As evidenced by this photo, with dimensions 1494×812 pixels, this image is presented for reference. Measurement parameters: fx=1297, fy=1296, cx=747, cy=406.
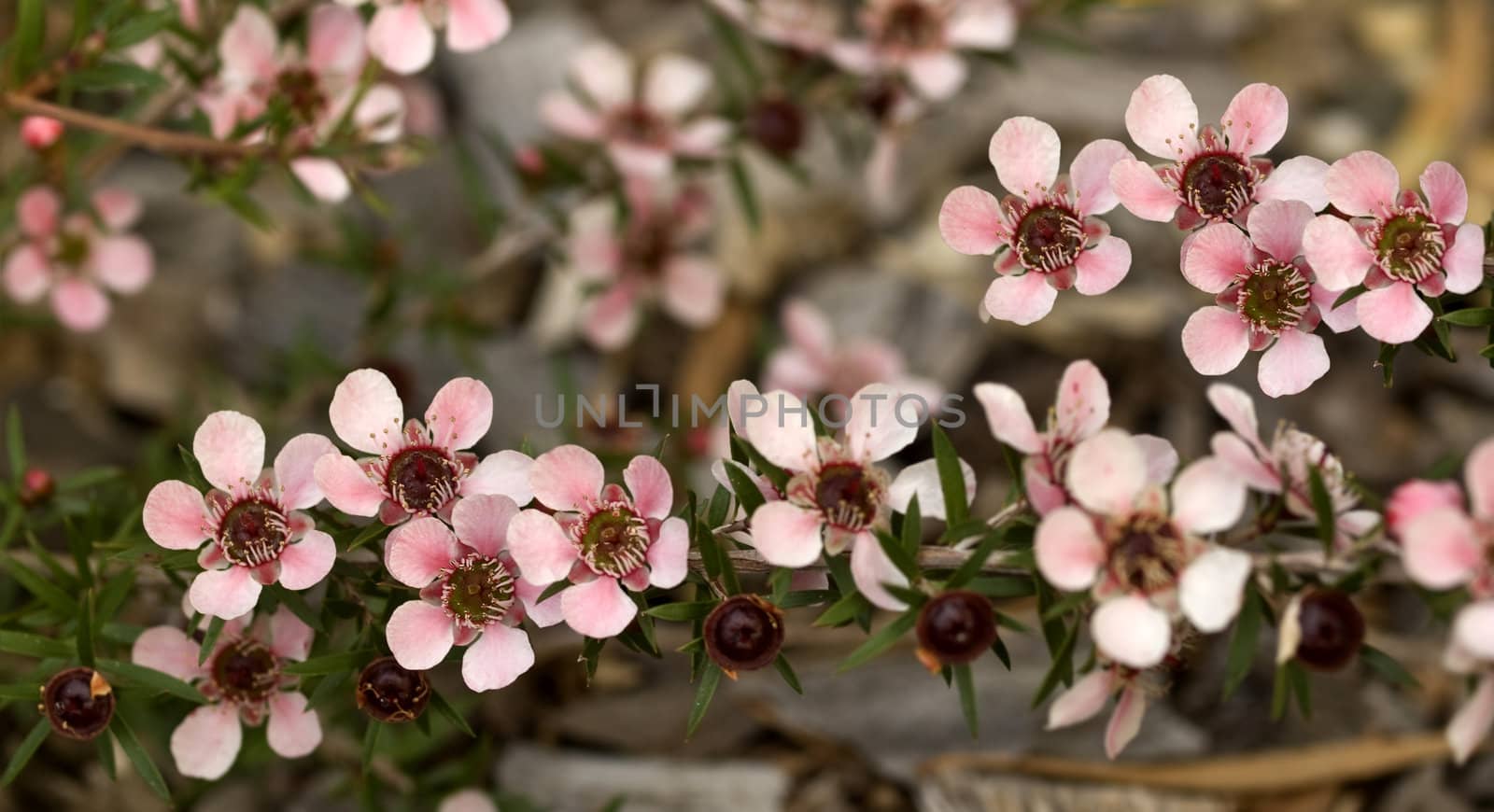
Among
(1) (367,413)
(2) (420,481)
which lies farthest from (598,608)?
(1) (367,413)

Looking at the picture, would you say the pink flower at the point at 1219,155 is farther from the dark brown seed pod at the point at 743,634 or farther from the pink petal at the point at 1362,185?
the dark brown seed pod at the point at 743,634

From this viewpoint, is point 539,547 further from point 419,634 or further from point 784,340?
point 784,340

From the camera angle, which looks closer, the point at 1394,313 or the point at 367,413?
the point at 1394,313

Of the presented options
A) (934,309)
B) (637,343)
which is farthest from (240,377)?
(934,309)

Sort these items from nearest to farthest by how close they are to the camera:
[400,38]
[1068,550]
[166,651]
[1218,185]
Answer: [1068,550] → [1218,185] → [166,651] → [400,38]

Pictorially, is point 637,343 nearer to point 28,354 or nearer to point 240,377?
point 240,377

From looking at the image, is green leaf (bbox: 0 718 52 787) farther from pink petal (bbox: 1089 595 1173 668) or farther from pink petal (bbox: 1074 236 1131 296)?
pink petal (bbox: 1074 236 1131 296)
